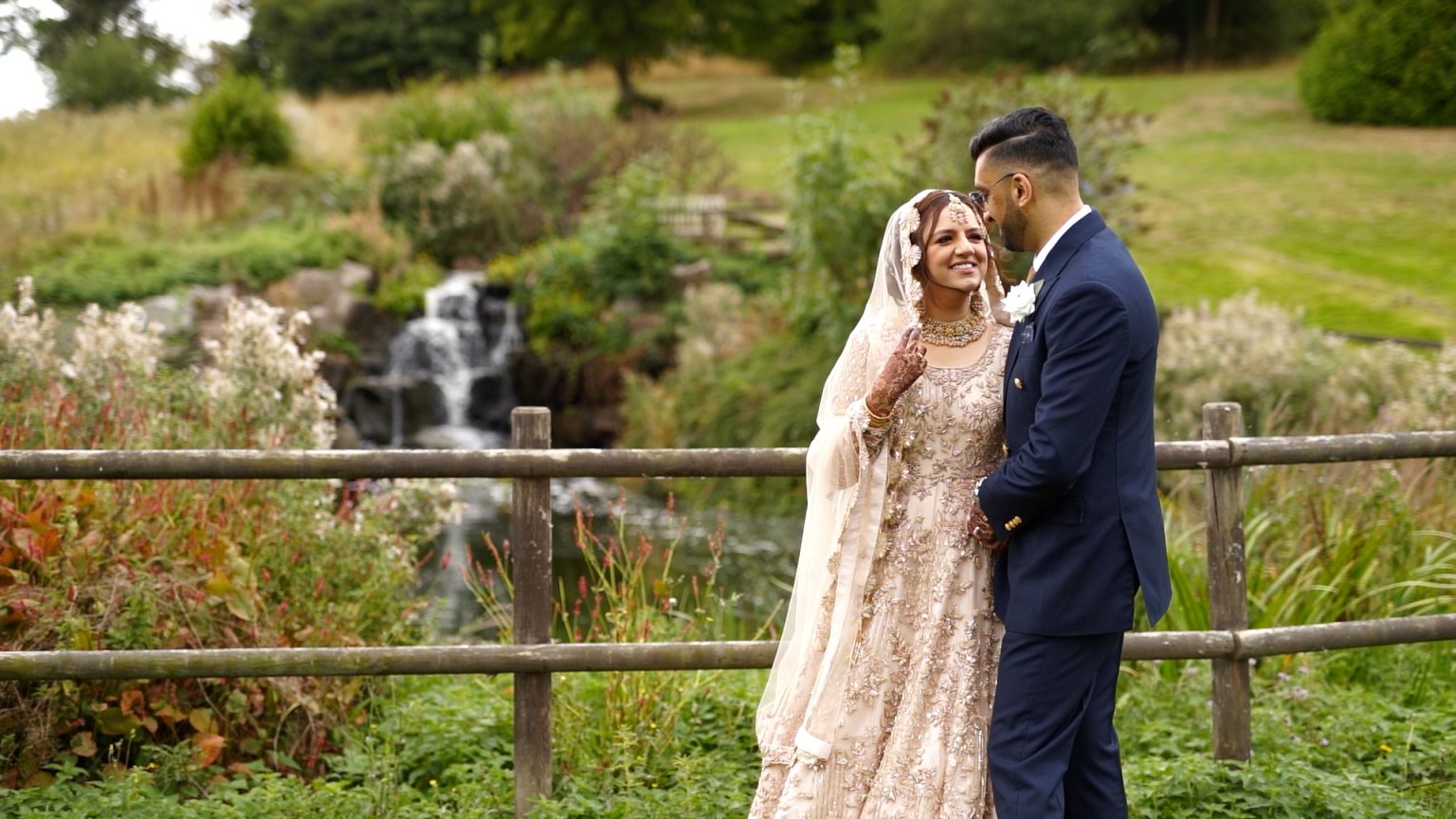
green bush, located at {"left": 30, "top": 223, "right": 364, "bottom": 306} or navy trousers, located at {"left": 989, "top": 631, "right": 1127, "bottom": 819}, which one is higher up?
green bush, located at {"left": 30, "top": 223, "right": 364, "bottom": 306}

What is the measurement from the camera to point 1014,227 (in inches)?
129

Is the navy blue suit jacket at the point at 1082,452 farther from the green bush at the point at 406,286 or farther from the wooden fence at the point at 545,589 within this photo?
the green bush at the point at 406,286

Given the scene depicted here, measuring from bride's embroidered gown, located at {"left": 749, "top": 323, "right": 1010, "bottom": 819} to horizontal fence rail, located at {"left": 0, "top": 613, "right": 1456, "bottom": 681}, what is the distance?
942 mm

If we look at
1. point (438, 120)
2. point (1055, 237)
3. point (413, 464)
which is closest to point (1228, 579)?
point (1055, 237)

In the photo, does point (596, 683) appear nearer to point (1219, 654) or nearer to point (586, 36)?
point (1219, 654)

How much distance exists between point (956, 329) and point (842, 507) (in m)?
0.55

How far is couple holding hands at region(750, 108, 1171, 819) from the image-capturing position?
3090mm

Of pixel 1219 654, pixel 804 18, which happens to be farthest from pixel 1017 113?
pixel 804 18

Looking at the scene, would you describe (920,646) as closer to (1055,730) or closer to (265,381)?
(1055,730)

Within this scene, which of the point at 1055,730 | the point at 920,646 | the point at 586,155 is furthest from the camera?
the point at 586,155

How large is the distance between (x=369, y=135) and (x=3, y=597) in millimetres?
19587

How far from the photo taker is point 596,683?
528 centimetres

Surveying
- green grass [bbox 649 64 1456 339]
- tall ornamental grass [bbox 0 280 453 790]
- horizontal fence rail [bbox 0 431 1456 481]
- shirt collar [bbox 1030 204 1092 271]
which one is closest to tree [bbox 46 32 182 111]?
green grass [bbox 649 64 1456 339]

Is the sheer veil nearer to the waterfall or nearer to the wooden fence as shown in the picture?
the wooden fence
